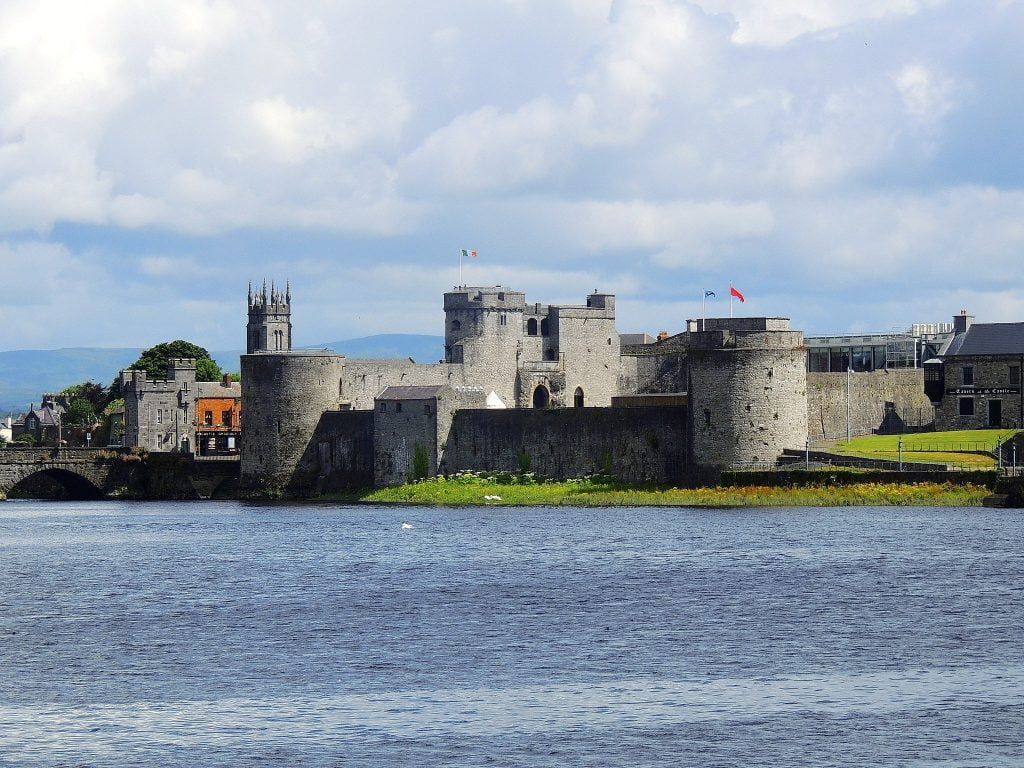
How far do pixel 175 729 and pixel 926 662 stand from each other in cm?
1261

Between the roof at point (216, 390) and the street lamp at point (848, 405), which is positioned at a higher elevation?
the roof at point (216, 390)

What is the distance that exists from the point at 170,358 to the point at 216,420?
498 inches

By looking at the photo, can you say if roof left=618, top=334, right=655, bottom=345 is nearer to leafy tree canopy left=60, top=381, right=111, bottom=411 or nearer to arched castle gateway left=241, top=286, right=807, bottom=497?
arched castle gateway left=241, top=286, right=807, bottom=497

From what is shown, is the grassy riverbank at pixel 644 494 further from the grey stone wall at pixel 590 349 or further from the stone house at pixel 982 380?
the grey stone wall at pixel 590 349

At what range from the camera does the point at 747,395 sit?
65938 millimetres

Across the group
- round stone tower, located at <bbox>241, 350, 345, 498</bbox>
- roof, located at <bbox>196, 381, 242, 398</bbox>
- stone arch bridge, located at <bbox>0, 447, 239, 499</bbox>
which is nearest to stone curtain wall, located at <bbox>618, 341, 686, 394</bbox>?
round stone tower, located at <bbox>241, 350, 345, 498</bbox>

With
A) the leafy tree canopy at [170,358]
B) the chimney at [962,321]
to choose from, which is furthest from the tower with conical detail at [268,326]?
the chimney at [962,321]

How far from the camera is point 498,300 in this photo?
95125 mm

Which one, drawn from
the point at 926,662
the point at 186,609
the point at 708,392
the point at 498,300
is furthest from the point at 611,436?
the point at 926,662

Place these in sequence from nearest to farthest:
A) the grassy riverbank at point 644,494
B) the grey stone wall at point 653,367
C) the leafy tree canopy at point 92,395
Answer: the grassy riverbank at point 644,494 → the grey stone wall at point 653,367 → the leafy tree canopy at point 92,395

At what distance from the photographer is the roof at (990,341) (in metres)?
75.6

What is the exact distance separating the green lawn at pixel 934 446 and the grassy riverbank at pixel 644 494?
2934 millimetres

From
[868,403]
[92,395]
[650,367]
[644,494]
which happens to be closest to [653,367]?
[650,367]

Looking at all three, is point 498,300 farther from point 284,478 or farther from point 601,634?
point 601,634
